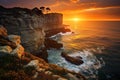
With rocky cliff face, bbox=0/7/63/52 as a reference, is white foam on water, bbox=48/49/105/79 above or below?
below

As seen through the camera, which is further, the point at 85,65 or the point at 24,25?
the point at 24,25

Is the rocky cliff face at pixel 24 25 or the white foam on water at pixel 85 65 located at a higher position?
the rocky cliff face at pixel 24 25

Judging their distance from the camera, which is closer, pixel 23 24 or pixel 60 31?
pixel 23 24

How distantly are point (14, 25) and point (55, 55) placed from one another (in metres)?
16.5

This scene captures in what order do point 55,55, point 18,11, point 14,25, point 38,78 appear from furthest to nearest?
1. point 55,55
2. point 18,11
3. point 14,25
4. point 38,78

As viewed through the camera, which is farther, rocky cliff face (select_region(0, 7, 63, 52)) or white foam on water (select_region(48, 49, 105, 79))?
rocky cliff face (select_region(0, 7, 63, 52))

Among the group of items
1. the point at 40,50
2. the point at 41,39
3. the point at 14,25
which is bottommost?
the point at 40,50

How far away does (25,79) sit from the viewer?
10461 mm

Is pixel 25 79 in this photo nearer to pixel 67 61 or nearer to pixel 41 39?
pixel 67 61

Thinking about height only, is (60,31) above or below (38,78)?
below

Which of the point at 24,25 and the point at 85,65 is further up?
the point at 24,25

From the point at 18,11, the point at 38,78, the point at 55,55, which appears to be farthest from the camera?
the point at 55,55

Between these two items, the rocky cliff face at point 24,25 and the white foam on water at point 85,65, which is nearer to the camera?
the white foam on water at point 85,65

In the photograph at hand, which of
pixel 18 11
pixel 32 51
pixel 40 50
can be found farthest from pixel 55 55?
pixel 18 11
